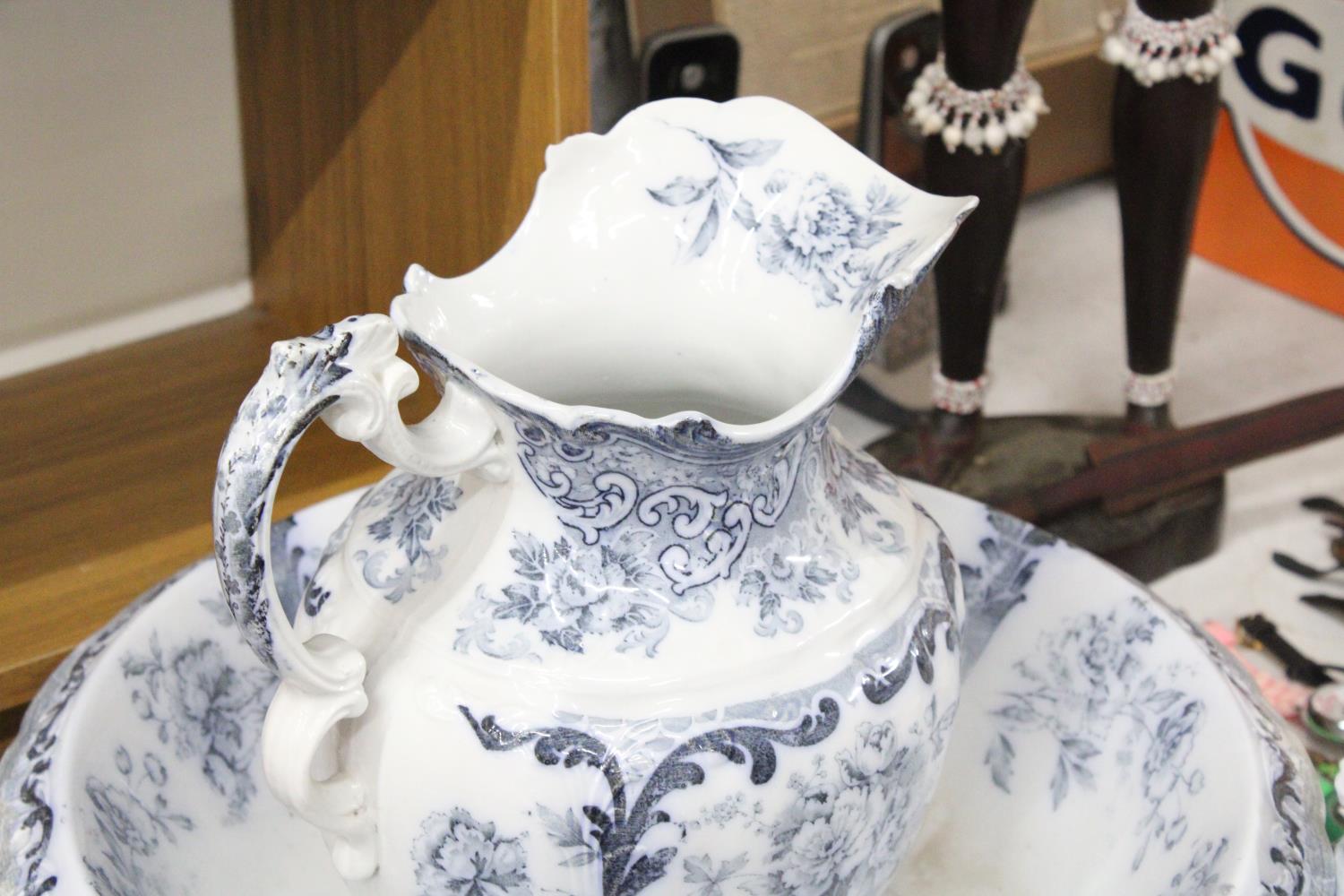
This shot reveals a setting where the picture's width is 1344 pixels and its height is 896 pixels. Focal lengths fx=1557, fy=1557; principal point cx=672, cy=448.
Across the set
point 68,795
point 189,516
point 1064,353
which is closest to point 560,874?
point 68,795

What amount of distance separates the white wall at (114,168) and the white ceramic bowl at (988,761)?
350mm

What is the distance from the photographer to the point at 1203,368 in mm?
1320

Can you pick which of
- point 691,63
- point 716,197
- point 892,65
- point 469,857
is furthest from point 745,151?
point 892,65

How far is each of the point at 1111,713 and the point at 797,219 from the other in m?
0.25

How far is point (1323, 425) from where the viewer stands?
960 mm

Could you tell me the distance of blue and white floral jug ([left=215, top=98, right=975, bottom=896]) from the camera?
453mm

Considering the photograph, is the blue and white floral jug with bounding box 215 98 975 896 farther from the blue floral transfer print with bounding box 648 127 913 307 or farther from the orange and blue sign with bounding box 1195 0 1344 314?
the orange and blue sign with bounding box 1195 0 1344 314

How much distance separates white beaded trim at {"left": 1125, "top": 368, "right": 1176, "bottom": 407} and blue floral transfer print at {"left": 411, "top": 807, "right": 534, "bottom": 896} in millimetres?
686

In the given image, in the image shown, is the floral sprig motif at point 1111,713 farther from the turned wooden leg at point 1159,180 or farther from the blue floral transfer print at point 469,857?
the turned wooden leg at point 1159,180

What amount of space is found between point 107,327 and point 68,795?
520mm

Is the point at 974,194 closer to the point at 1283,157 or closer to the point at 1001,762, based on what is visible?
the point at 1001,762

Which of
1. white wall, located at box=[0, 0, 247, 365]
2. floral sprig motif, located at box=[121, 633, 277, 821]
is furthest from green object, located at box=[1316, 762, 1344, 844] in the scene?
white wall, located at box=[0, 0, 247, 365]

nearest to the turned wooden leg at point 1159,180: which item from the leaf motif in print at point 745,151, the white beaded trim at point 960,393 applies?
the white beaded trim at point 960,393

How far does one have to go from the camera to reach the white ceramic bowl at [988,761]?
54 centimetres
